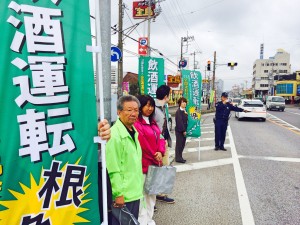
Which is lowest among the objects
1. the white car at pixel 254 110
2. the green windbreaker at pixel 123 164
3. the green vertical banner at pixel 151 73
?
the white car at pixel 254 110

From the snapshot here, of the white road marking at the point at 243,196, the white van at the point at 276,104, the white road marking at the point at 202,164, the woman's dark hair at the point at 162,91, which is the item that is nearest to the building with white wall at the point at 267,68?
the white van at the point at 276,104

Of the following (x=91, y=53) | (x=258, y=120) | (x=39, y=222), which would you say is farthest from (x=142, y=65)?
(x=258, y=120)

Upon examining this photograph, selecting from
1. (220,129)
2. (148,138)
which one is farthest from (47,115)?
(220,129)

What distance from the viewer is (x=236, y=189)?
4871mm

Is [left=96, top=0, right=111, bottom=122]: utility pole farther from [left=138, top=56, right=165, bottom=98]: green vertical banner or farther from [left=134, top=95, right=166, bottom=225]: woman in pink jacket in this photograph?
[left=138, top=56, right=165, bottom=98]: green vertical banner

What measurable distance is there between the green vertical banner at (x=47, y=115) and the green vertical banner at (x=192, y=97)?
5.44 metres

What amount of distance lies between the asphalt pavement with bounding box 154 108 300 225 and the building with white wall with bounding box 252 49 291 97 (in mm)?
90580

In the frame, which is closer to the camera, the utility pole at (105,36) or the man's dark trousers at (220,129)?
the utility pole at (105,36)

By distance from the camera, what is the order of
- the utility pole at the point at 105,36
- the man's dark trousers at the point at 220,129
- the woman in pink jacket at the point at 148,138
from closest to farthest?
the utility pole at the point at 105,36 → the woman in pink jacket at the point at 148,138 → the man's dark trousers at the point at 220,129

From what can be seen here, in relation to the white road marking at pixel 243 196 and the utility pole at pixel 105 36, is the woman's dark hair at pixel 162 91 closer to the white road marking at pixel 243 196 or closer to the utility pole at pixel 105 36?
the utility pole at pixel 105 36

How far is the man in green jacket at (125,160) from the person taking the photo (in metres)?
2.22

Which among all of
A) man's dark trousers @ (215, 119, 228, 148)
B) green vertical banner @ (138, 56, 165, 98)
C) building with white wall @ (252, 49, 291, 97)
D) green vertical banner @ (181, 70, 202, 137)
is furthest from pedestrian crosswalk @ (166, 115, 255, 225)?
building with white wall @ (252, 49, 291, 97)

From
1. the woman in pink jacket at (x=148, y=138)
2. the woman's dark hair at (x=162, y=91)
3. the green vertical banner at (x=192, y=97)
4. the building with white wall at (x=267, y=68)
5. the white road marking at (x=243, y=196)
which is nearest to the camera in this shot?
the woman in pink jacket at (x=148, y=138)

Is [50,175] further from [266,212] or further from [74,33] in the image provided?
[266,212]
